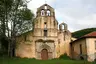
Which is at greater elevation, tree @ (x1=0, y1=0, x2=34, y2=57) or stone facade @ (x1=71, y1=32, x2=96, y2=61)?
tree @ (x1=0, y1=0, x2=34, y2=57)

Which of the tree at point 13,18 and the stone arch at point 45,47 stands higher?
the tree at point 13,18

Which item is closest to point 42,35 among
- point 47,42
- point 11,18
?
point 47,42

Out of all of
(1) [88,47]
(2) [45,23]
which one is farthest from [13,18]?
(1) [88,47]

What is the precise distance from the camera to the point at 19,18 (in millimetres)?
40562

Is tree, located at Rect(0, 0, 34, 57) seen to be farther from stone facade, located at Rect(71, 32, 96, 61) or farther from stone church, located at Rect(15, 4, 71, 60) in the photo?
stone facade, located at Rect(71, 32, 96, 61)

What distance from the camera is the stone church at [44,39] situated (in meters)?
44.2

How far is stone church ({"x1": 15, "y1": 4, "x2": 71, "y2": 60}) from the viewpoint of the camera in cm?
4419

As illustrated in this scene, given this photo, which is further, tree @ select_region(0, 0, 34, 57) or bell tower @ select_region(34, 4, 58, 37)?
bell tower @ select_region(34, 4, 58, 37)

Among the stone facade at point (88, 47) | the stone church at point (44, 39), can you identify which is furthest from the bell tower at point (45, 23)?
the stone facade at point (88, 47)

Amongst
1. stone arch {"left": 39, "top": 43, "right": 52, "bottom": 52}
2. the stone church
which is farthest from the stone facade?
stone arch {"left": 39, "top": 43, "right": 52, "bottom": 52}

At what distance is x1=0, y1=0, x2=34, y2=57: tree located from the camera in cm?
3939

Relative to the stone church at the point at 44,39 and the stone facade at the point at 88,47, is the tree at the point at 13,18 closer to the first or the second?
the stone church at the point at 44,39

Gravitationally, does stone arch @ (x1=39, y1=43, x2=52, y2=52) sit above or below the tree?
below

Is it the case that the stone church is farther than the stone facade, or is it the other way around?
the stone church
